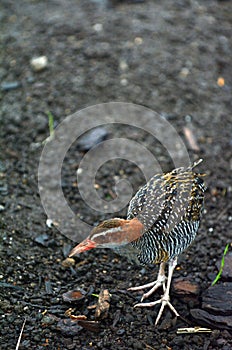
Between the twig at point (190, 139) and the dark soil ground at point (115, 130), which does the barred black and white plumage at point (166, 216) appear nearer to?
the dark soil ground at point (115, 130)

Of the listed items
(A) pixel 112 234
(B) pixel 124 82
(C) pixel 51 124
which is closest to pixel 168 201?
(A) pixel 112 234

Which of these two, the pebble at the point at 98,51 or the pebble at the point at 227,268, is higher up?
the pebble at the point at 98,51

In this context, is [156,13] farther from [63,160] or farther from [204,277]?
[204,277]

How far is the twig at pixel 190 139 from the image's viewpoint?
250 inches

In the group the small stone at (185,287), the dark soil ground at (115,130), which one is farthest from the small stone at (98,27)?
the small stone at (185,287)

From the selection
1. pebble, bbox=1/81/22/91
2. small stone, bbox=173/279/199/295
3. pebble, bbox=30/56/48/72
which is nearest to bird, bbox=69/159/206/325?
small stone, bbox=173/279/199/295

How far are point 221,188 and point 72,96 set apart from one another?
2122 millimetres

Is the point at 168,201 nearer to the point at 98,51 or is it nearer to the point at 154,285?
the point at 154,285

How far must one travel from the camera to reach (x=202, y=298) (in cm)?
462

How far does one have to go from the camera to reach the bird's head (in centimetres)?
416

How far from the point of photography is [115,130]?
21.1 feet

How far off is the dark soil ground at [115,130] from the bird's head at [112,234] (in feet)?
2.06

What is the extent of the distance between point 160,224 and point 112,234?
426 millimetres

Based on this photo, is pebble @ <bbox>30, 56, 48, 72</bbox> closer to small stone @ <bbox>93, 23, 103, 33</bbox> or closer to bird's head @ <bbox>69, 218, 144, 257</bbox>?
small stone @ <bbox>93, 23, 103, 33</bbox>
